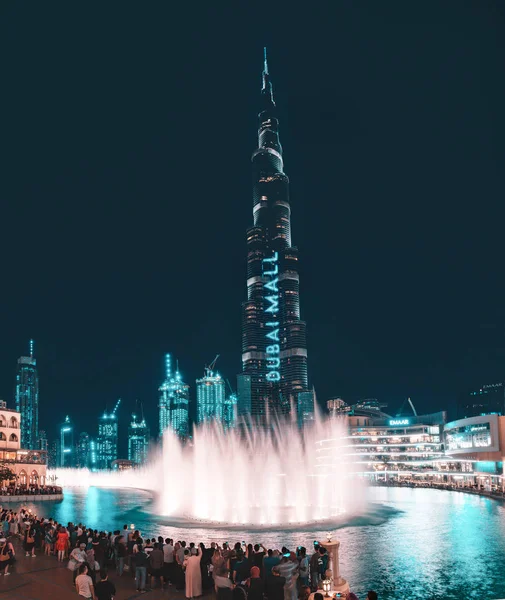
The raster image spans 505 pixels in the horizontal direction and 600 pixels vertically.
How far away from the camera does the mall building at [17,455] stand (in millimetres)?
111363

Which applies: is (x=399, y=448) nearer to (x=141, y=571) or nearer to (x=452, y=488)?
(x=452, y=488)

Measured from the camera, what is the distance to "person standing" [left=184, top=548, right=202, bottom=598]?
61.7 ft

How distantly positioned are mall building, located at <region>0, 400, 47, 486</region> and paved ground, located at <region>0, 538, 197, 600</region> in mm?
92133

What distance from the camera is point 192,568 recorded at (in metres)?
18.9

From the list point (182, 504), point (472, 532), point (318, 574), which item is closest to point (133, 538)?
point (318, 574)

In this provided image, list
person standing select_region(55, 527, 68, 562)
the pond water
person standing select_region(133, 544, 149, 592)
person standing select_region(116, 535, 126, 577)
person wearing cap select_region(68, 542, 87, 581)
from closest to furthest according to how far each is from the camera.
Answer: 1. person standing select_region(133, 544, 149, 592)
2. person wearing cap select_region(68, 542, 87, 581)
3. person standing select_region(116, 535, 126, 577)
4. person standing select_region(55, 527, 68, 562)
5. the pond water

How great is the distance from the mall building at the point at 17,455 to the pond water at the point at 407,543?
52.1 meters

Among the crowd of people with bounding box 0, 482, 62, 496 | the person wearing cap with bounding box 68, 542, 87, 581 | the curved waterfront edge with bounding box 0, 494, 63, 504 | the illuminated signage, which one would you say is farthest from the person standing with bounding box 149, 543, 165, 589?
the illuminated signage

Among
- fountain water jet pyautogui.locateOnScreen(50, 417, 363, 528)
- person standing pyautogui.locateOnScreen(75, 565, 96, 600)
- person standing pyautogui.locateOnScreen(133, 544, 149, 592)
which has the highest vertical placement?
person standing pyautogui.locateOnScreen(75, 565, 96, 600)

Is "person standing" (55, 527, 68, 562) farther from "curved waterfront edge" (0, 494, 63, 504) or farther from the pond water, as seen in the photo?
"curved waterfront edge" (0, 494, 63, 504)

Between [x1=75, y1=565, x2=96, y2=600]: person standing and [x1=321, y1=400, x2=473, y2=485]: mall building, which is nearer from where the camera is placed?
[x1=75, y1=565, x2=96, y2=600]: person standing

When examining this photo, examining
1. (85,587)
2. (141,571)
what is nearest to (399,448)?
(141,571)

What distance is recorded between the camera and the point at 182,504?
66938 millimetres

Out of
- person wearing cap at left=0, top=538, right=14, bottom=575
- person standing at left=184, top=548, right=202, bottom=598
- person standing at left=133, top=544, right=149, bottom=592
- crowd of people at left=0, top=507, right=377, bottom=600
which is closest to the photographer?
crowd of people at left=0, top=507, right=377, bottom=600
